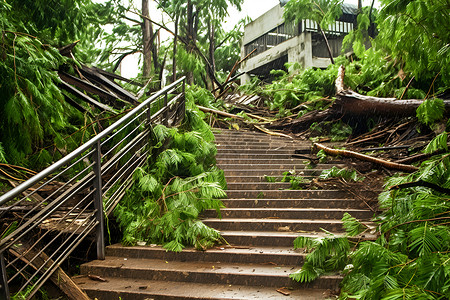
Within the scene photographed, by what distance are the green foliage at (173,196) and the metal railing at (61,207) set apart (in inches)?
8.4

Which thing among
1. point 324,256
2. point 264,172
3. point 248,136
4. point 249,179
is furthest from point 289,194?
point 248,136

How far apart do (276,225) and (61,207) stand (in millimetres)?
2657

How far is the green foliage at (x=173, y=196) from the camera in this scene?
14.6 ft

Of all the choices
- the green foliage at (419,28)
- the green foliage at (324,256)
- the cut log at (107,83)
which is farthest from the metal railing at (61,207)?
the green foliage at (419,28)

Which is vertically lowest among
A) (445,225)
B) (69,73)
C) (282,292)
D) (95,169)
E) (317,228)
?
(282,292)

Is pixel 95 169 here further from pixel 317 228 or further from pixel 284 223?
pixel 317 228

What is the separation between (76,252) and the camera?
177 inches

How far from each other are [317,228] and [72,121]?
167 inches

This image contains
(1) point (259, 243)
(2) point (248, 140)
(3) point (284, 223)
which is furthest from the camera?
(2) point (248, 140)

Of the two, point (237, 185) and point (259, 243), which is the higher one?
point (237, 185)

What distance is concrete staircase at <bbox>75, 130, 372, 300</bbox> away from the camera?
355 cm

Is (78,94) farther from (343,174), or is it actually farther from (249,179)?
(343,174)

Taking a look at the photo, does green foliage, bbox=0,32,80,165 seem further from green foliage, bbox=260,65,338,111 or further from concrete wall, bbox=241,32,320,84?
concrete wall, bbox=241,32,320,84

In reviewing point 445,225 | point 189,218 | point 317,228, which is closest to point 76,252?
point 189,218
